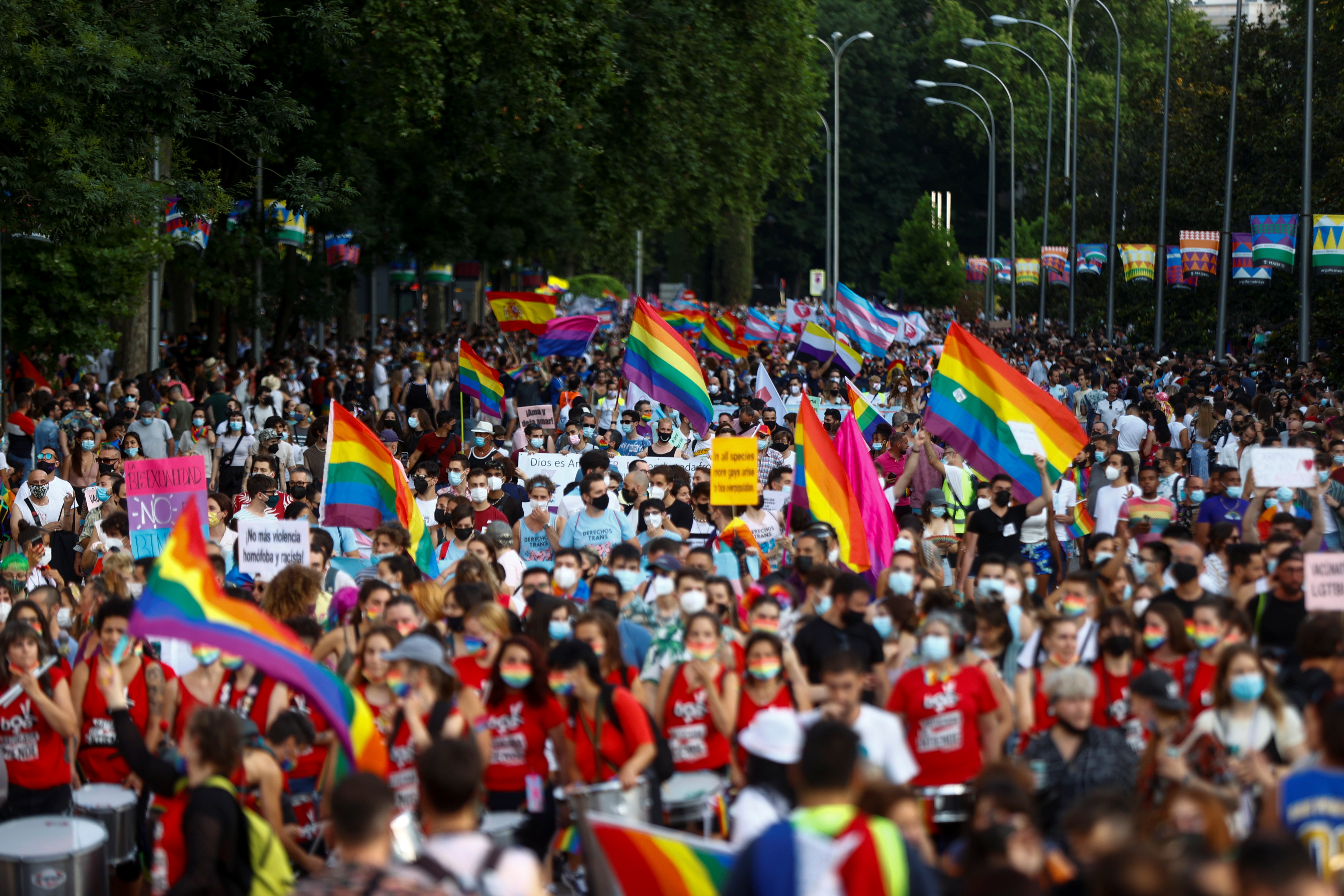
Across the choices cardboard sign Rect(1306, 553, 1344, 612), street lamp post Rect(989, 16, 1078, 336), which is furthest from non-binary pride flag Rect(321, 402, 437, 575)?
street lamp post Rect(989, 16, 1078, 336)

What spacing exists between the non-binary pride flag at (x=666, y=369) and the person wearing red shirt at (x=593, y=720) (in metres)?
10.2

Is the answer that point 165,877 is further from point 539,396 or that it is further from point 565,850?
point 539,396

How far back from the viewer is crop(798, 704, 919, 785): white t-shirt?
20.6ft

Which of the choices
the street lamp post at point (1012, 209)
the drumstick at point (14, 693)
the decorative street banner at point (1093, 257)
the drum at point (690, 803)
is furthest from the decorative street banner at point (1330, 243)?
the decorative street banner at point (1093, 257)

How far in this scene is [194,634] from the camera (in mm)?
6574

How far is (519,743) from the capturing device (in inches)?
280

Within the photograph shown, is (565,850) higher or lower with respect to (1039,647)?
lower

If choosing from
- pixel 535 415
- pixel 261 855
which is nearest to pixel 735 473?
pixel 261 855

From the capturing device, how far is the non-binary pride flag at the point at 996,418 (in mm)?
12523

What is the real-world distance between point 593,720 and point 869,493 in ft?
18.3

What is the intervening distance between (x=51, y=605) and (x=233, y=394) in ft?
46.9

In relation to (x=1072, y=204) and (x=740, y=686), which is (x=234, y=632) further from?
(x=1072, y=204)

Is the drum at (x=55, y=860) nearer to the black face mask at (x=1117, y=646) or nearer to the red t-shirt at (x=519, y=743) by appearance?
the red t-shirt at (x=519, y=743)

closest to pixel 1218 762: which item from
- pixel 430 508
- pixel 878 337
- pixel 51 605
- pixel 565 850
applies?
pixel 565 850
